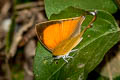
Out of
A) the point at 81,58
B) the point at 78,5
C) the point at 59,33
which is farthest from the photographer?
the point at 78,5

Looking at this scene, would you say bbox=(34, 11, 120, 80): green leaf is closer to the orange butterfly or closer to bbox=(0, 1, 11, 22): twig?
the orange butterfly

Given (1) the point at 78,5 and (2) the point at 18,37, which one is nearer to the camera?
(1) the point at 78,5

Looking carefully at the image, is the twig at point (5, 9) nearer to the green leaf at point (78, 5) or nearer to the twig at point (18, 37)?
the twig at point (18, 37)

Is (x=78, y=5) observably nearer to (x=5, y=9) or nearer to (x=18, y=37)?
(x=18, y=37)

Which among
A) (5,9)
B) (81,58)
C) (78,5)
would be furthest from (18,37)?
(81,58)

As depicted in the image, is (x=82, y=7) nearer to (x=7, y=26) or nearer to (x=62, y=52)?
(x=62, y=52)

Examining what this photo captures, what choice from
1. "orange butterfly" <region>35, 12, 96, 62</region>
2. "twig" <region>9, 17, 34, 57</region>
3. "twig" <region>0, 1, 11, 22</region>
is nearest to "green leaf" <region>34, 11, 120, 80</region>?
"orange butterfly" <region>35, 12, 96, 62</region>
